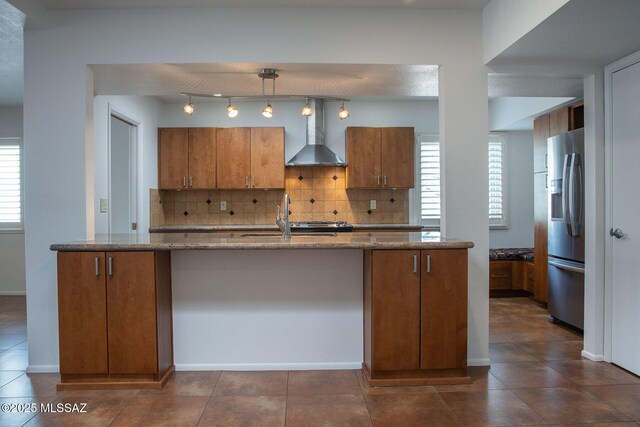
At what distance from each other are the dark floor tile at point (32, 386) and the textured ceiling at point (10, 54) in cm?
241

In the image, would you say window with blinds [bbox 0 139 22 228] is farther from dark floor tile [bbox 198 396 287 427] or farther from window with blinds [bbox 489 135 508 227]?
window with blinds [bbox 489 135 508 227]

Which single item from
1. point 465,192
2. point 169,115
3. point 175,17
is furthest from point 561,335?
point 169,115

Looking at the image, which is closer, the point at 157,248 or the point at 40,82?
the point at 157,248

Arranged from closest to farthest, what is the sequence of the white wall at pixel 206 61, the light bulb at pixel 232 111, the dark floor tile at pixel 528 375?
the dark floor tile at pixel 528 375
the white wall at pixel 206 61
the light bulb at pixel 232 111

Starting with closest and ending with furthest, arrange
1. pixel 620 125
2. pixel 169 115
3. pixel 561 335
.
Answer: pixel 620 125, pixel 561 335, pixel 169 115

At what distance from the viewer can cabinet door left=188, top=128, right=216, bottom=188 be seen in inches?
215

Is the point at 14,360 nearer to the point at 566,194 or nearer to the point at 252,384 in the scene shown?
the point at 252,384

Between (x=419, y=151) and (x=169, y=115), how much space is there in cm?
358

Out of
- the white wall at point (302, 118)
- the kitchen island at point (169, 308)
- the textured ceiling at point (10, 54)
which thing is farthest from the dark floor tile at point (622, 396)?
the textured ceiling at point (10, 54)

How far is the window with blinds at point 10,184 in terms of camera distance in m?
5.49

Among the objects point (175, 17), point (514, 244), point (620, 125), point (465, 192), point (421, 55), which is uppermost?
point (175, 17)

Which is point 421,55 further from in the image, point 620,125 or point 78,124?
point 78,124

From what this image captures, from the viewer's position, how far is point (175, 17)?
115 inches

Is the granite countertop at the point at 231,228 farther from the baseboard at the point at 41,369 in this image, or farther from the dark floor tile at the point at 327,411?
the dark floor tile at the point at 327,411
